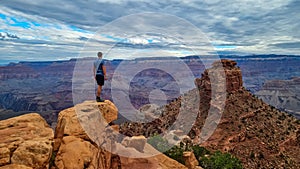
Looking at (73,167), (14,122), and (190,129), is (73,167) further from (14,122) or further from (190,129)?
(190,129)

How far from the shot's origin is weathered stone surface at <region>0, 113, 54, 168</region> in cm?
1501

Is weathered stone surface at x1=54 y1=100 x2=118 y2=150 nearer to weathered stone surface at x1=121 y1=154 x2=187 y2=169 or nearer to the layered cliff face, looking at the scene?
weathered stone surface at x1=121 y1=154 x2=187 y2=169

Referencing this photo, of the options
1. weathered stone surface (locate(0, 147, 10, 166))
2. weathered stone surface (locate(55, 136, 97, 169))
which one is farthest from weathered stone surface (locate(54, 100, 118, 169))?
weathered stone surface (locate(0, 147, 10, 166))

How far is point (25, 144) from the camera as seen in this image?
50.9 feet

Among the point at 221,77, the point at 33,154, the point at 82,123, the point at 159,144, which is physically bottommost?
the point at 159,144

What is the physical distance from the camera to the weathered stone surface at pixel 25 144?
15.0 meters

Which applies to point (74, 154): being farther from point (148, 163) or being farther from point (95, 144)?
point (148, 163)

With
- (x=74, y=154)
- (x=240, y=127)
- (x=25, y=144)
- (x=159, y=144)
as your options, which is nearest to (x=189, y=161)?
(x=159, y=144)

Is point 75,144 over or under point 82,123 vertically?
under

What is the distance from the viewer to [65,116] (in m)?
20.0

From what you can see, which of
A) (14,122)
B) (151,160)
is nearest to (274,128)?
(151,160)

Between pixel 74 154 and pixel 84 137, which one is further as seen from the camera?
pixel 84 137

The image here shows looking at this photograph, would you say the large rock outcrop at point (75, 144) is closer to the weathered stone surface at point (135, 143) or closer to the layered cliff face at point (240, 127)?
the weathered stone surface at point (135, 143)

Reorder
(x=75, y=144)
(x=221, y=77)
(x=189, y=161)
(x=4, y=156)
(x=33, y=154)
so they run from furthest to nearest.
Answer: (x=221, y=77)
(x=189, y=161)
(x=75, y=144)
(x=33, y=154)
(x=4, y=156)
